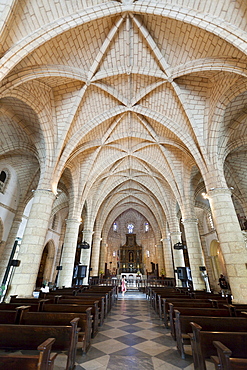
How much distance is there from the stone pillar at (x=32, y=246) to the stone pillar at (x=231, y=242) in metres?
7.90

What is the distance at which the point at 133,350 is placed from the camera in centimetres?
359

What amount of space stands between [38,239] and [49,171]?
340cm

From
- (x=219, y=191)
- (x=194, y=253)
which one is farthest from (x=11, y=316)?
(x=194, y=253)

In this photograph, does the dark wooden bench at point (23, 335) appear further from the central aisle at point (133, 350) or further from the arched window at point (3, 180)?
the arched window at point (3, 180)

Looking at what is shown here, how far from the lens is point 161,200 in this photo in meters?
18.6

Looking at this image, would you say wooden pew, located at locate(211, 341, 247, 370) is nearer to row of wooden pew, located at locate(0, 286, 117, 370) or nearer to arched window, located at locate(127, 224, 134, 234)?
row of wooden pew, located at locate(0, 286, 117, 370)

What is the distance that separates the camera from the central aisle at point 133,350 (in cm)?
303

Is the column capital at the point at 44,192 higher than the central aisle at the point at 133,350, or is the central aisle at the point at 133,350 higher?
the column capital at the point at 44,192

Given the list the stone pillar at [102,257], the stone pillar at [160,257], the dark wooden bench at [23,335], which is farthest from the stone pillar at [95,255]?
the dark wooden bench at [23,335]

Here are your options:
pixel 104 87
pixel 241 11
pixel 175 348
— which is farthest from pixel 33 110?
pixel 175 348

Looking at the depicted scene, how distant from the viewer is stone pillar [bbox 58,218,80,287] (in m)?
12.2

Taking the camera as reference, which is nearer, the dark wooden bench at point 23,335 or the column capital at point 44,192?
the dark wooden bench at point 23,335

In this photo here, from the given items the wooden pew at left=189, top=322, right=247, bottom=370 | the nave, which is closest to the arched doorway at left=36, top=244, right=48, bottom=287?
the nave

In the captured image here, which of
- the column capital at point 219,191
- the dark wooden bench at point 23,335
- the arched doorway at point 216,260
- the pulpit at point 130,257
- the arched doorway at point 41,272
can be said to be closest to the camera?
the dark wooden bench at point 23,335
